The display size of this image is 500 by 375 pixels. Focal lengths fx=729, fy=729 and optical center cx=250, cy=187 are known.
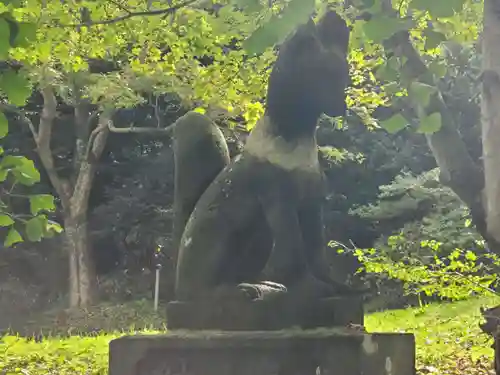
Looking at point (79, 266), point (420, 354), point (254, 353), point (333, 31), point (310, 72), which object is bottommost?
point (420, 354)

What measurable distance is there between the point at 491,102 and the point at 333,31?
826 mm

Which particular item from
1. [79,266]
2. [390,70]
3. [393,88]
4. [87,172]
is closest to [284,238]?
[390,70]

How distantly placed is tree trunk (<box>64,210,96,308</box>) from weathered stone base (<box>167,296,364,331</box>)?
43.9 feet

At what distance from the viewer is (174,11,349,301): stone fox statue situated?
353cm

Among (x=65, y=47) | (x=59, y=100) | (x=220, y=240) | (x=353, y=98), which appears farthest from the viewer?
(x=59, y=100)

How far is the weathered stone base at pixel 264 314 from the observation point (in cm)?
342

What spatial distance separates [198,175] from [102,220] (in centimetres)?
1464

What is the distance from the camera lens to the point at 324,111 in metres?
3.62

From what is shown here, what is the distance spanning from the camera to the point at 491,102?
3.32m

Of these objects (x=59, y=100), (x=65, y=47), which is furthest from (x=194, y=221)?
(x=59, y=100)

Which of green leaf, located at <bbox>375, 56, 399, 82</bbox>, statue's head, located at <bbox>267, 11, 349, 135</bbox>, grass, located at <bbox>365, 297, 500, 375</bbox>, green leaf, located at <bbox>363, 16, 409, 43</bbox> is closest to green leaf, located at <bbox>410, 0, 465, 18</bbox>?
green leaf, located at <bbox>363, 16, 409, 43</bbox>

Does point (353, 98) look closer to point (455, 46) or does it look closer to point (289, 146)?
point (455, 46)

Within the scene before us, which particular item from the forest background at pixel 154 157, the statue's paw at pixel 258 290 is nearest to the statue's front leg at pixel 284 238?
the statue's paw at pixel 258 290

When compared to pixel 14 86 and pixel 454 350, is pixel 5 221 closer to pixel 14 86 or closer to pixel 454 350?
pixel 14 86
